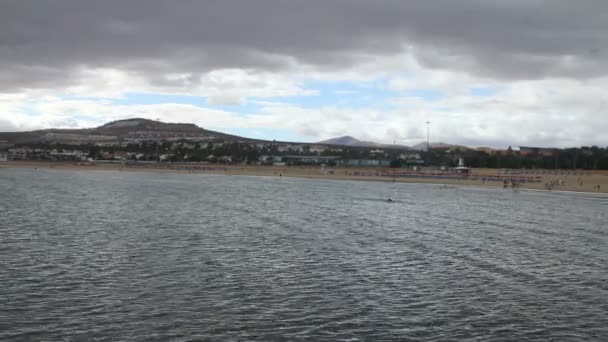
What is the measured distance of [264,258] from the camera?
943 inches

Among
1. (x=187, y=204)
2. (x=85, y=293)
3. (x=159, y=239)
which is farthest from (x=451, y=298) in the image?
(x=187, y=204)

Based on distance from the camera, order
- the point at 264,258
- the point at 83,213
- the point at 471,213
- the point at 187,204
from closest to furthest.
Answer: the point at 264,258, the point at 83,213, the point at 471,213, the point at 187,204

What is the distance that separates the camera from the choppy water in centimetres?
1451

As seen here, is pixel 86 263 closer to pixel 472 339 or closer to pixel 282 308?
pixel 282 308

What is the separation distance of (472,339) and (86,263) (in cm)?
1409

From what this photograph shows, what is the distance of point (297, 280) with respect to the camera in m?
19.9

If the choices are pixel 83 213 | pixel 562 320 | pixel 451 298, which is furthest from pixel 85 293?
pixel 83 213

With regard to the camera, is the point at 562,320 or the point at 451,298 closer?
the point at 562,320

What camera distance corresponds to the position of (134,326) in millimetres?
14312

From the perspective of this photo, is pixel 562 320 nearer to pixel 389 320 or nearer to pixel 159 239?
pixel 389 320

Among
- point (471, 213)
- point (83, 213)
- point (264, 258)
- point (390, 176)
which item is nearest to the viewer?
point (264, 258)

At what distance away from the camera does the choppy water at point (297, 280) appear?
47.6ft

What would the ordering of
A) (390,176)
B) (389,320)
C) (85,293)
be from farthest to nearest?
(390,176) < (85,293) < (389,320)

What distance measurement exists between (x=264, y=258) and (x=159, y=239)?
7.09 m
